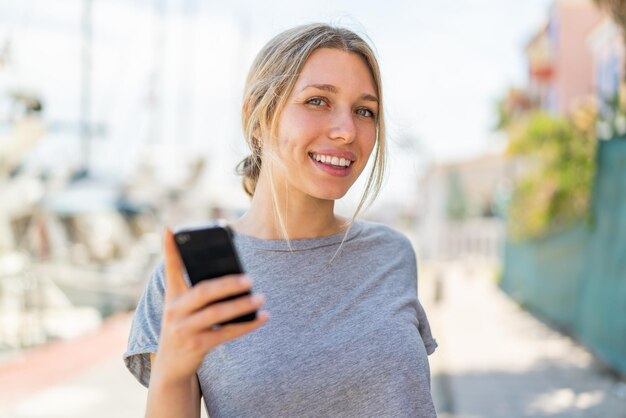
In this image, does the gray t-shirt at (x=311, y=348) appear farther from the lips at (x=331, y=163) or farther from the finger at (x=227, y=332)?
the finger at (x=227, y=332)

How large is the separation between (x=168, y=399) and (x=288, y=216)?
0.66 meters

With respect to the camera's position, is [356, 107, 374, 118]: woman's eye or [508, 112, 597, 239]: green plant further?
[508, 112, 597, 239]: green plant

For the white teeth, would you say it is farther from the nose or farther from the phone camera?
the phone camera

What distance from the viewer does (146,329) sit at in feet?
5.65

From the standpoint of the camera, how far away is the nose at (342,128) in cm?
181

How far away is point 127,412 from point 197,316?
214 inches

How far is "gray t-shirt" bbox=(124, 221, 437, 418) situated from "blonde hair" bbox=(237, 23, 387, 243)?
0.41ft

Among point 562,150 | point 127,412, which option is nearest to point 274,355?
point 127,412

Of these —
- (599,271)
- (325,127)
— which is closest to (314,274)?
(325,127)

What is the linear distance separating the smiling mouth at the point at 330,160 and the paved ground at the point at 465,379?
15.2 ft

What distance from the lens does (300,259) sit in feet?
6.22

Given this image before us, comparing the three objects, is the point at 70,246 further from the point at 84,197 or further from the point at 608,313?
the point at 608,313

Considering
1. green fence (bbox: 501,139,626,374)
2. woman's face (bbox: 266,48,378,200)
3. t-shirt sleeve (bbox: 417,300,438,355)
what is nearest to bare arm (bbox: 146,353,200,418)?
woman's face (bbox: 266,48,378,200)

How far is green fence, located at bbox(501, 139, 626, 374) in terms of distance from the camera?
6.91 metres
